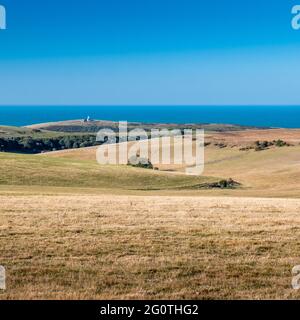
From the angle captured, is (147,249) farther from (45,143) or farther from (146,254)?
(45,143)

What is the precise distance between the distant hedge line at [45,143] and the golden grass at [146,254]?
104191mm

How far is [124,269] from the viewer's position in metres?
14.6

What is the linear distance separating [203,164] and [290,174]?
2971 cm

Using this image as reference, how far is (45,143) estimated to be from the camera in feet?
471

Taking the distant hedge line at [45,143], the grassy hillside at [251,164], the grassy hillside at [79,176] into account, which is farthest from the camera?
the distant hedge line at [45,143]

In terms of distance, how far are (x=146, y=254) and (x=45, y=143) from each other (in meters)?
131

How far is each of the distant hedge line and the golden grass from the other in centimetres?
10419

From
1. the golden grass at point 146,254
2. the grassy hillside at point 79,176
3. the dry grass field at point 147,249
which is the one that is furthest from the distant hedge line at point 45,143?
the golden grass at point 146,254

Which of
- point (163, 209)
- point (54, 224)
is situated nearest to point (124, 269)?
point (54, 224)

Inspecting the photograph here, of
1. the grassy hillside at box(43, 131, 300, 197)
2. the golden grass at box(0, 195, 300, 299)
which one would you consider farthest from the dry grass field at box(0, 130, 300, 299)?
the grassy hillside at box(43, 131, 300, 197)

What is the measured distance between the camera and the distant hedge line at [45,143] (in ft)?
418

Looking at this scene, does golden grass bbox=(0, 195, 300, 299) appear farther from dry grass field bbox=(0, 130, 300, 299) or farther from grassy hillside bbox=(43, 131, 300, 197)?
grassy hillside bbox=(43, 131, 300, 197)

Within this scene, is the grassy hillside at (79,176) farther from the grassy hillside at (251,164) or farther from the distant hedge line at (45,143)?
the distant hedge line at (45,143)

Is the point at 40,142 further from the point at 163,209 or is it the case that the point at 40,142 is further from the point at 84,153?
the point at 163,209
